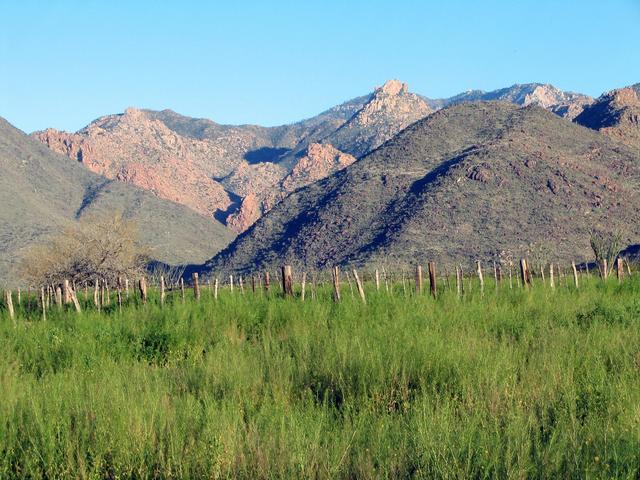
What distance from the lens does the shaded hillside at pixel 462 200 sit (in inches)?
2635

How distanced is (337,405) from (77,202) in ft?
409

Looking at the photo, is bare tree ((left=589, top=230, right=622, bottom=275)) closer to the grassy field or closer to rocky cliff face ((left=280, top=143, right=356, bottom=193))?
the grassy field

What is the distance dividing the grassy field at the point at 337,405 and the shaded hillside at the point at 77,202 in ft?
287

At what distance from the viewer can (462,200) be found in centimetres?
7319

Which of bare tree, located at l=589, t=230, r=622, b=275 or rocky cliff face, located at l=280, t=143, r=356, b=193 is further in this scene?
rocky cliff face, located at l=280, t=143, r=356, b=193

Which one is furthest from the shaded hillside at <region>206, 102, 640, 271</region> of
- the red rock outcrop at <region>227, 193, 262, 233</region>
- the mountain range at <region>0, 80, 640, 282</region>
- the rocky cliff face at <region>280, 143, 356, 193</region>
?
the rocky cliff face at <region>280, 143, 356, 193</region>

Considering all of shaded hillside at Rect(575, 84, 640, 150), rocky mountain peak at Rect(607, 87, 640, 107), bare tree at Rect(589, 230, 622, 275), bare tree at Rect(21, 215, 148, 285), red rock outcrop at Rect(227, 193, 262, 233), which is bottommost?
bare tree at Rect(589, 230, 622, 275)

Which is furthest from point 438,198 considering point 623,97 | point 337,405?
point 337,405

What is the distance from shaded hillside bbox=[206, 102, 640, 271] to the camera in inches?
2635

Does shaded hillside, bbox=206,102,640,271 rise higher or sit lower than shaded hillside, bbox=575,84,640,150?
lower

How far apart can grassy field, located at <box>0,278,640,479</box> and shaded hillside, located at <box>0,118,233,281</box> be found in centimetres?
8749

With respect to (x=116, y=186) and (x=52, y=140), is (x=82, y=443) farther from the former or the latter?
(x=52, y=140)

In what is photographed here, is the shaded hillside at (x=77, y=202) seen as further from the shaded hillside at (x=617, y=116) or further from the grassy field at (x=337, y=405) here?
the grassy field at (x=337, y=405)

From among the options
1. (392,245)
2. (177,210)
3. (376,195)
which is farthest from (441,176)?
(177,210)
